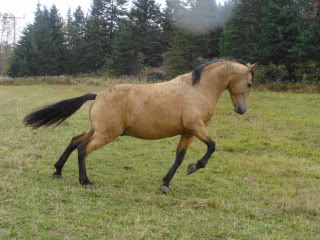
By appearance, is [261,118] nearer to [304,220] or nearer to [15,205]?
[304,220]

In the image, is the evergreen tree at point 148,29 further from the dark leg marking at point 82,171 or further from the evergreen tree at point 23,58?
the dark leg marking at point 82,171

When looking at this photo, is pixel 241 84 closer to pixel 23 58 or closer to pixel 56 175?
pixel 56 175

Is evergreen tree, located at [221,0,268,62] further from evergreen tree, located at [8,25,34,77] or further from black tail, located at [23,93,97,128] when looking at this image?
black tail, located at [23,93,97,128]

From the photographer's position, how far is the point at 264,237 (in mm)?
3885

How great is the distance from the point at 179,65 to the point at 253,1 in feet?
34.3

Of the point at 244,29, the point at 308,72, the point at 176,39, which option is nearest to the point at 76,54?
the point at 176,39

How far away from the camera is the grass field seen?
4023mm

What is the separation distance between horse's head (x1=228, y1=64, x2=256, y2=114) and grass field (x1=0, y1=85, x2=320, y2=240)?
1.44 m

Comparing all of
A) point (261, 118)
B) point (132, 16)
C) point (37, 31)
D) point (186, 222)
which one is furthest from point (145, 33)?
point (186, 222)

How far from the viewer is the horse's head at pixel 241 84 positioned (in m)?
6.12

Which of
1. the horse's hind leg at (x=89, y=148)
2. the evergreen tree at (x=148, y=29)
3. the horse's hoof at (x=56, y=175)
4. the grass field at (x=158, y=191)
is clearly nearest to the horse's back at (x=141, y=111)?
the horse's hind leg at (x=89, y=148)

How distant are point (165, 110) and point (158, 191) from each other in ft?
4.13

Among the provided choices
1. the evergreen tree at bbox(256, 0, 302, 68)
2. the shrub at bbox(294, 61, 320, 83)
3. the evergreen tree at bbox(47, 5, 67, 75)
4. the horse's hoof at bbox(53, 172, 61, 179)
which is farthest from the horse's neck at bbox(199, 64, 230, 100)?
the evergreen tree at bbox(47, 5, 67, 75)

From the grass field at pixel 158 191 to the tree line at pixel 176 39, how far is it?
19.8m
